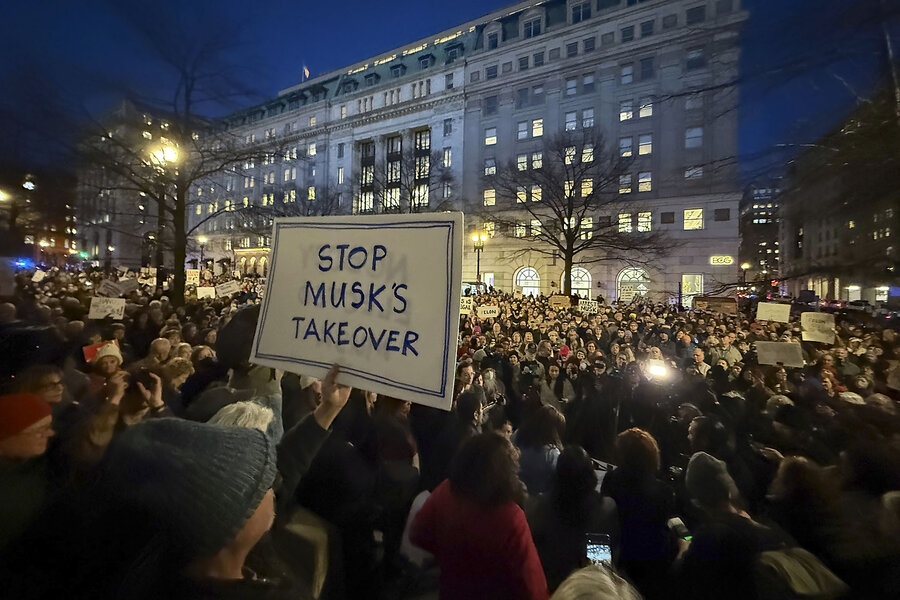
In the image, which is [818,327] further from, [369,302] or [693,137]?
[693,137]

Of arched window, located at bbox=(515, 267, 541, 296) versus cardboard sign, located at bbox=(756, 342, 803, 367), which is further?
arched window, located at bbox=(515, 267, 541, 296)

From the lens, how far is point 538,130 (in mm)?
39844

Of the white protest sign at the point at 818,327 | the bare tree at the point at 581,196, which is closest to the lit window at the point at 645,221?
the bare tree at the point at 581,196

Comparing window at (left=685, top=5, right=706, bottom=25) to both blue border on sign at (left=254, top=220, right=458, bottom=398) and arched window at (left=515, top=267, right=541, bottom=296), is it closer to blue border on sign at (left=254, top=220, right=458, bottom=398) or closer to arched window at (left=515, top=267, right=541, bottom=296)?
arched window at (left=515, top=267, right=541, bottom=296)

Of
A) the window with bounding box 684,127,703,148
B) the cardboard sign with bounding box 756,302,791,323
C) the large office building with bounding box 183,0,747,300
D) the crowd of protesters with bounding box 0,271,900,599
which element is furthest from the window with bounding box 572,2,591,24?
the crowd of protesters with bounding box 0,271,900,599

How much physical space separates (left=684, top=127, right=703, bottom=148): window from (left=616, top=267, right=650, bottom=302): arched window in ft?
31.6

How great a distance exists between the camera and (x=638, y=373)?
22.9ft

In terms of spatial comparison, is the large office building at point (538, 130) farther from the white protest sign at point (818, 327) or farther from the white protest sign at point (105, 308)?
the white protest sign at point (818, 327)

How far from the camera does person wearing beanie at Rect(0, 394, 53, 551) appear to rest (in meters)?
1.87

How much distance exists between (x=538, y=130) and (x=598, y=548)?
4129 cm

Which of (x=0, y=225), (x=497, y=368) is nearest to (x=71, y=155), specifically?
(x=0, y=225)

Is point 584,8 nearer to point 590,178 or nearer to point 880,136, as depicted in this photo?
point 590,178

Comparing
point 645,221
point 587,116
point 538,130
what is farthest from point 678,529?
point 538,130

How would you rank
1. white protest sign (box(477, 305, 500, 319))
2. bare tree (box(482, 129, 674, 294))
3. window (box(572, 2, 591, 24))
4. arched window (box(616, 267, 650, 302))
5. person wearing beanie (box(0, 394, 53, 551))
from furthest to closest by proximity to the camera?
window (box(572, 2, 591, 24)) → arched window (box(616, 267, 650, 302)) → bare tree (box(482, 129, 674, 294)) → white protest sign (box(477, 305, 500, 319)) → person wearing beanie (box(0, 394, 53, 551))
